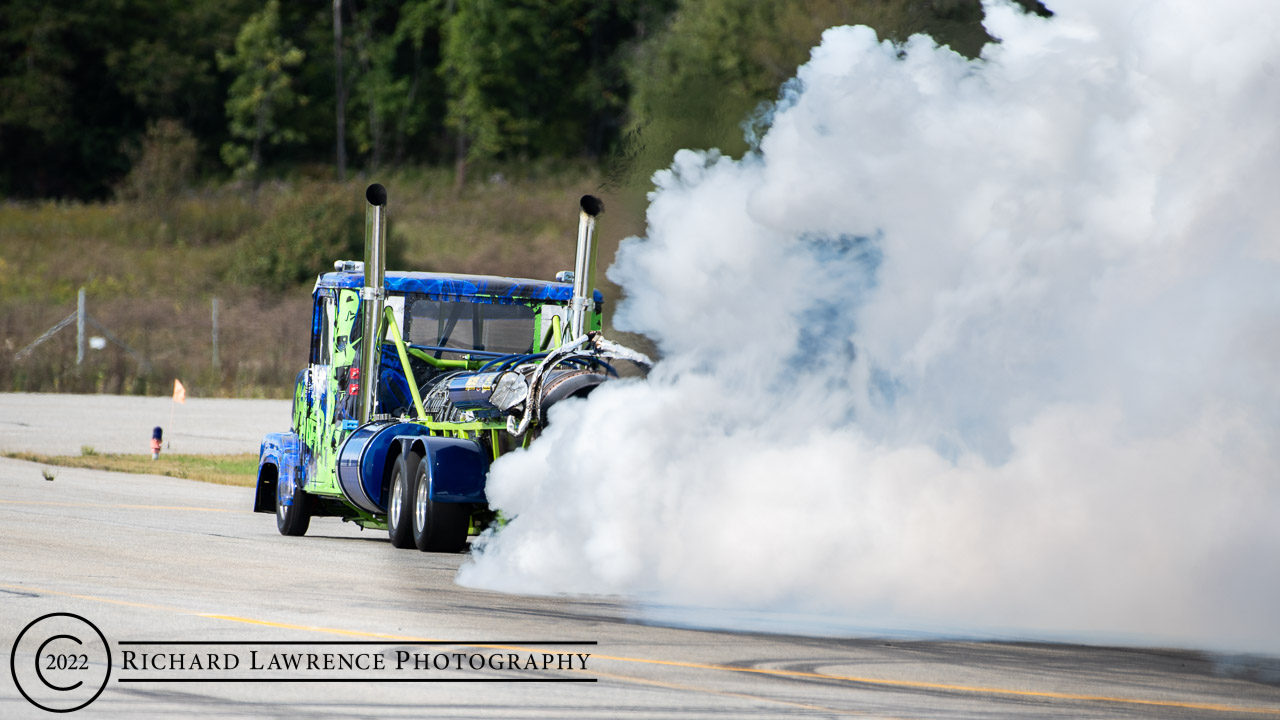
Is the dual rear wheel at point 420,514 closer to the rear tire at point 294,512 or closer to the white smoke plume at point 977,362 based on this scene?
the white smoke plume at point 977,362

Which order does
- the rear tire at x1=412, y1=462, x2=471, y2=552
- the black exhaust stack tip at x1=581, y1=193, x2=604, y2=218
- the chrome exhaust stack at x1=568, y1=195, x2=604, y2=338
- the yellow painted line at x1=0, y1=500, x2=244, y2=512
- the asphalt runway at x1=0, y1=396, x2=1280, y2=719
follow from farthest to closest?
the yellow painted line at x1=0, y1=500, x2=244, y2=512
the chrome exhaust stack at x1=568, y1=195, x2=604, y2=338
the black exhaust stack tip at x1=581, y1=193, x2=604, y2=218
the rear tire at x1=412, y1=462, x2=471, y2=552
the asphalt runway at x1=0, y1=396, x2=1280, y2=719

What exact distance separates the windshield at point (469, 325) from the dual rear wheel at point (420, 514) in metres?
1.74

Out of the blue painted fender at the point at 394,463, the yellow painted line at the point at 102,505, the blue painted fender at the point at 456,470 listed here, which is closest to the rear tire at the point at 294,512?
the blue painted fender at the point at 394,463

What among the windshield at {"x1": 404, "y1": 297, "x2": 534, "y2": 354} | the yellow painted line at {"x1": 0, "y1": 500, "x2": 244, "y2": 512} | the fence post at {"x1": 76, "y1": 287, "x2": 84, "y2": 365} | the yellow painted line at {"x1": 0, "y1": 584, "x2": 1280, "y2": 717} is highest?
the fence post at {"x1": 76, "y1": 287, "x2": 84, "y2": 365}

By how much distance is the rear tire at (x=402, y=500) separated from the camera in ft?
46.0

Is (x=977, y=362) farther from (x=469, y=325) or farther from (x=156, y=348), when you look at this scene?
(x=156, y=348)

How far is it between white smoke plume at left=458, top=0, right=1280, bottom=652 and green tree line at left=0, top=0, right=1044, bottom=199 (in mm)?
46108

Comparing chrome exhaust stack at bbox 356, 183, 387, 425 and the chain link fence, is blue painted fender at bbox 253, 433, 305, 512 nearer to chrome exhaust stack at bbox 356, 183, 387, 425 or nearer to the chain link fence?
chrome exhaust stack at bbox 356, 183, 387, 425

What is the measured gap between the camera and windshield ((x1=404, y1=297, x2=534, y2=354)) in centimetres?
1575

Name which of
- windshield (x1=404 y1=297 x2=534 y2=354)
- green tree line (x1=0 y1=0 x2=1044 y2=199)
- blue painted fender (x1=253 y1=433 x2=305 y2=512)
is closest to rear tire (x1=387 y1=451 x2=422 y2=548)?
windshield (x1=404 y1=297 x2=534 y2=354)

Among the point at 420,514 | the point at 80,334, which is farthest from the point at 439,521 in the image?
the point at 80,334

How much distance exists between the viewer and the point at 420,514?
1407cm

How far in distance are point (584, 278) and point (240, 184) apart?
1929 inches

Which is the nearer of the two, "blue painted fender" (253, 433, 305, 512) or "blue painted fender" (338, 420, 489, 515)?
"blue painted fender" (338, 420, 489, 515)
